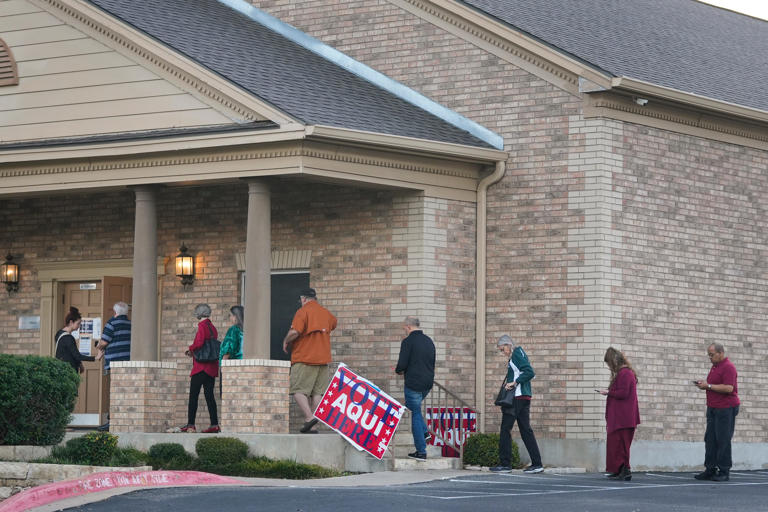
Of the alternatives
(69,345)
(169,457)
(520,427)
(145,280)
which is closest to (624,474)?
(520,427)

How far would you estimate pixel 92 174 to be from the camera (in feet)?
58.6

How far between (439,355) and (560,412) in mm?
1671

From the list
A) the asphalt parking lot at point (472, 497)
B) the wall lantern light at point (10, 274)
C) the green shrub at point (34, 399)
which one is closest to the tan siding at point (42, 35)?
the wall lantern light at point (10, 274)

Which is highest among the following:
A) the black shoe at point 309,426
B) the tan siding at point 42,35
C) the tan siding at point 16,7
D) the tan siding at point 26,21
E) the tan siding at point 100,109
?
the tan siding at point 16,7

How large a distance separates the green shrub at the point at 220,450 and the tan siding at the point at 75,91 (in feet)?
12.7

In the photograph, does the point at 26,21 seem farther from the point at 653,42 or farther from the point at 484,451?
the point at 653,42

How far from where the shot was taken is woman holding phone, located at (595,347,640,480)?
15570 millimetres

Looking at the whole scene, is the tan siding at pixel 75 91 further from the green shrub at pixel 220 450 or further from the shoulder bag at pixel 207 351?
the green shrub at pixel 220 450

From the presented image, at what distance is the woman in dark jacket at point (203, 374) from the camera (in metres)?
17.3

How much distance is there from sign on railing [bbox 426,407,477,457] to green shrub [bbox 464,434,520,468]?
34 centimetres

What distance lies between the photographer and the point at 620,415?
1566 cm

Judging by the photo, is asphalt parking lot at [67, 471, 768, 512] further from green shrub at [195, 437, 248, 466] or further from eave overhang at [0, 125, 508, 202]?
eave overhang at [0, 125, 508, 202]

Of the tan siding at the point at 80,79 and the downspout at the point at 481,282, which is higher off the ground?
the tan siding at the point at 80,79

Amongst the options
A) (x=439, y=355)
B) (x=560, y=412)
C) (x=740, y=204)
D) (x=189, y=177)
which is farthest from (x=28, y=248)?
(x=740, y=204)
